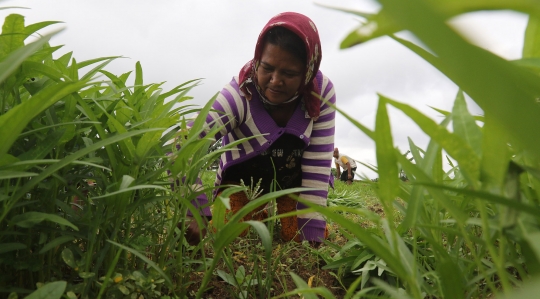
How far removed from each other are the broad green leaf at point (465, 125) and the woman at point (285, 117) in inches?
54.1

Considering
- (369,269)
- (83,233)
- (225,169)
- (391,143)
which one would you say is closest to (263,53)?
(225,169)

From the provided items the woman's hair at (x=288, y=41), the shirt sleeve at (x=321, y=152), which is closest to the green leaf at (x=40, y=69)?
the woman's hair at (x=288, y=41)

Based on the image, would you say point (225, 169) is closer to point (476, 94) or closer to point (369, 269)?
point (369, 269)

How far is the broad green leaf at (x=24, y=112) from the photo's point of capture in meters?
0.51

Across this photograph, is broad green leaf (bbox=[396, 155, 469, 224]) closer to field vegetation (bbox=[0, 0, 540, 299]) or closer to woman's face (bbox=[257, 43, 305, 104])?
field vegetation (bbox=[0, 0, 540, 299])

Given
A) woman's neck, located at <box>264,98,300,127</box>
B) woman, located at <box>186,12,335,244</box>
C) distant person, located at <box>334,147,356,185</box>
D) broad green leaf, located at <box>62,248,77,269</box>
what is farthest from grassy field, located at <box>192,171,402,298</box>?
distant person, located at <box>334,147,356,185</box>

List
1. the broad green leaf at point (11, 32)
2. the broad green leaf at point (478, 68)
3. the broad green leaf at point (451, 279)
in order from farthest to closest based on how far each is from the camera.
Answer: the broad green leaf at point (11, 32)
the broad green leaf at point (451, 279)
the broad green leaf at point (478, 68)

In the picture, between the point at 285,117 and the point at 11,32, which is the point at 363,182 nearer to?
the point at 11,32

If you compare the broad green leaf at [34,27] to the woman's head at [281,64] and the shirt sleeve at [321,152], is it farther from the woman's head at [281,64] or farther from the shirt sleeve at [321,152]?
the shirt sleeve at [321,152]

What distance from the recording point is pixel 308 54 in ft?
6.48

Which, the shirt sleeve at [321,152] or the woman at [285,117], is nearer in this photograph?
the woman at [285,117]

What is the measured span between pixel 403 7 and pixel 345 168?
8358 mm

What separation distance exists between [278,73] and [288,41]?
6.0 inches

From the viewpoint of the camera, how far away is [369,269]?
1.10 m
